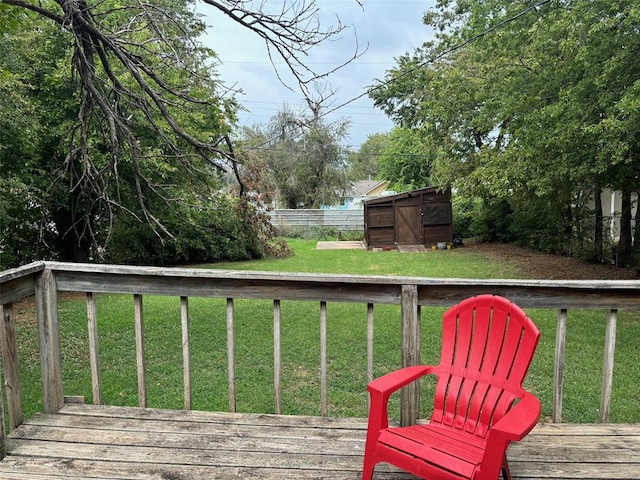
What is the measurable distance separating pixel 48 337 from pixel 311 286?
4.78ft

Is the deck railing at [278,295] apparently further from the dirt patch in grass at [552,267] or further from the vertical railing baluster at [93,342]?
the dirt patch in grass at [552,267]

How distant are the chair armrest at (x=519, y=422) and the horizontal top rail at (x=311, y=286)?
0.69m

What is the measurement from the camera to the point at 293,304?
310 inches

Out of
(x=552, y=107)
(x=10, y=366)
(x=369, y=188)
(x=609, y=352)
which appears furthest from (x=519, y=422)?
(x=369, y=188)

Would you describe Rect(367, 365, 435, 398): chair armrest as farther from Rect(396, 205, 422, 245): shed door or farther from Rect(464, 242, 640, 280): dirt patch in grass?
Rect(396, 205, 422, 245): shed door

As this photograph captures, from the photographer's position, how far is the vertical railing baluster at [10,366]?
2260 mm

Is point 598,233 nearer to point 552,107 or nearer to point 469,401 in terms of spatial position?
point 552,107

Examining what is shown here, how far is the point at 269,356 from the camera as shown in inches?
203

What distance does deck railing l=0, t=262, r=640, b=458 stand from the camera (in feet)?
7.66

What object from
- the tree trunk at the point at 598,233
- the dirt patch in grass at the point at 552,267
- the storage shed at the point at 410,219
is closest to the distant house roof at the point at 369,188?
the storage shed at the point at 410,219

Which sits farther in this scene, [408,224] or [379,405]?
[408,224]

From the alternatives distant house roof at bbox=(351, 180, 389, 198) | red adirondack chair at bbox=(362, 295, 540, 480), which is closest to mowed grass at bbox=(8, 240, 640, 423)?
red adirondack chair at bbox=(362, 295, 540, 480)

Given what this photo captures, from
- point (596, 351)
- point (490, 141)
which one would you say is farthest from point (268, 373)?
point (490, 141)

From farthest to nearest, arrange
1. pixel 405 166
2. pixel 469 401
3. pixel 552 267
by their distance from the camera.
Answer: pixel 405 166 → pixel 552 267 → pixel 469 401
